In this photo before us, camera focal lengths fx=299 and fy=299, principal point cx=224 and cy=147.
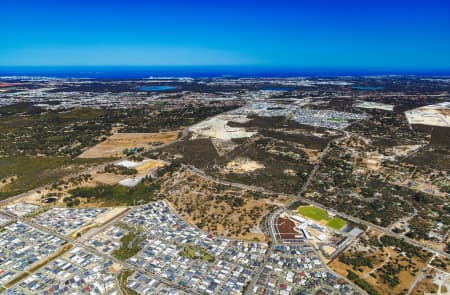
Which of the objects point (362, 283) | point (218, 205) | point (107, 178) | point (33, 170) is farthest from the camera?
point (33, 170)

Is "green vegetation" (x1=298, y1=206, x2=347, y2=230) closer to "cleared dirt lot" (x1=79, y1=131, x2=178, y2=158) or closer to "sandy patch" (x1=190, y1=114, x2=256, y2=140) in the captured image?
"sandy patch" (x1=190, y1=114, x2=256, y2=140)

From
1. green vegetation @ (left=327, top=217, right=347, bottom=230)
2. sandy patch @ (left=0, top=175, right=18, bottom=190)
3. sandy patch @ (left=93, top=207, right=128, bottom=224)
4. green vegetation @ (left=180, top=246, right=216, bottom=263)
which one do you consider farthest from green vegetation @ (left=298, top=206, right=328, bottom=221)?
sandy patch @ (left=0, top=175, right=18, bottom=190)

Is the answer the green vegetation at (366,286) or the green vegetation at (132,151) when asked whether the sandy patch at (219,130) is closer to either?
the green vegetation at (132,151)

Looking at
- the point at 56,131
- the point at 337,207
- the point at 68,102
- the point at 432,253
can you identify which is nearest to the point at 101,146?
the point at 56,131

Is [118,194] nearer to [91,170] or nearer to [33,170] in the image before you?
[91,170]

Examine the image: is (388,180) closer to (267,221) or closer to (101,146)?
(267,221)

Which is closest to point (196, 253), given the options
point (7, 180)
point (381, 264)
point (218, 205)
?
point (218, 205)
